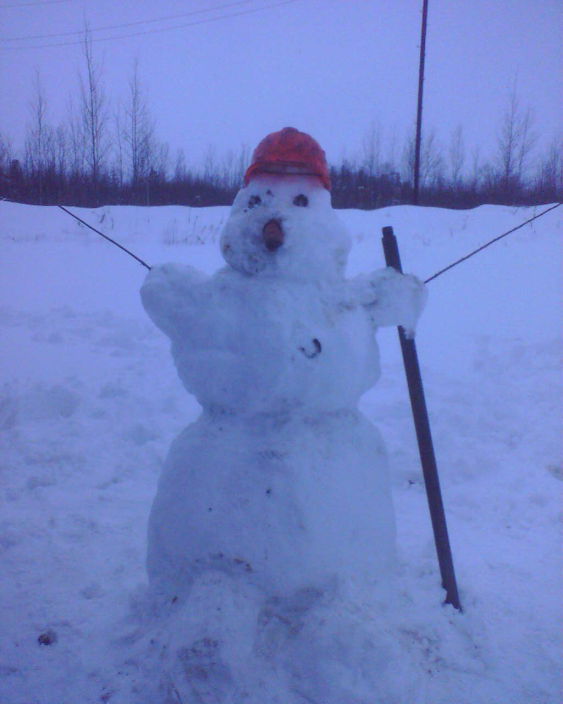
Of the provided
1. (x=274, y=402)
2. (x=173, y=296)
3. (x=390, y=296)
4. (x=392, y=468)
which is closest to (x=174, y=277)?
(x=173, y=296)

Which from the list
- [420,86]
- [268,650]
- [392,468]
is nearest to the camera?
[268,650]

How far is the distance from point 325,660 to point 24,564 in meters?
1.44

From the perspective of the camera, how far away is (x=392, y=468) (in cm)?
345

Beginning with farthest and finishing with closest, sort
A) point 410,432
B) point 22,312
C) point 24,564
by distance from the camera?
point 22,312 < point 410,432 < point 24,564

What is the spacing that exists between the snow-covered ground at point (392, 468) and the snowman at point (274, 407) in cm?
39

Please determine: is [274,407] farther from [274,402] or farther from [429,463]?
[429,463]

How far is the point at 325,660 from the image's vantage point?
179cm

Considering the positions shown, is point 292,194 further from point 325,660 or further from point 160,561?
point 325,660

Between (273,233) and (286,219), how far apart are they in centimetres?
7

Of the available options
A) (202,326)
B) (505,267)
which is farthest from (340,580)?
(505,267)

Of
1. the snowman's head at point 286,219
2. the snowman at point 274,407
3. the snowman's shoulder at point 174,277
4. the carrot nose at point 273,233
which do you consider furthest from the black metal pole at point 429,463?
the snowman's shoulder at point 174,277

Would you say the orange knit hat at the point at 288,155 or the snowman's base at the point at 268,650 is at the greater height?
the orange knit hat at the point at 288,155

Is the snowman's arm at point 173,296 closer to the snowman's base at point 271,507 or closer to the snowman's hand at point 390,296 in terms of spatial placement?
the snowman's base at point 271,507

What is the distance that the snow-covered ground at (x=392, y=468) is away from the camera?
80.0 inches
